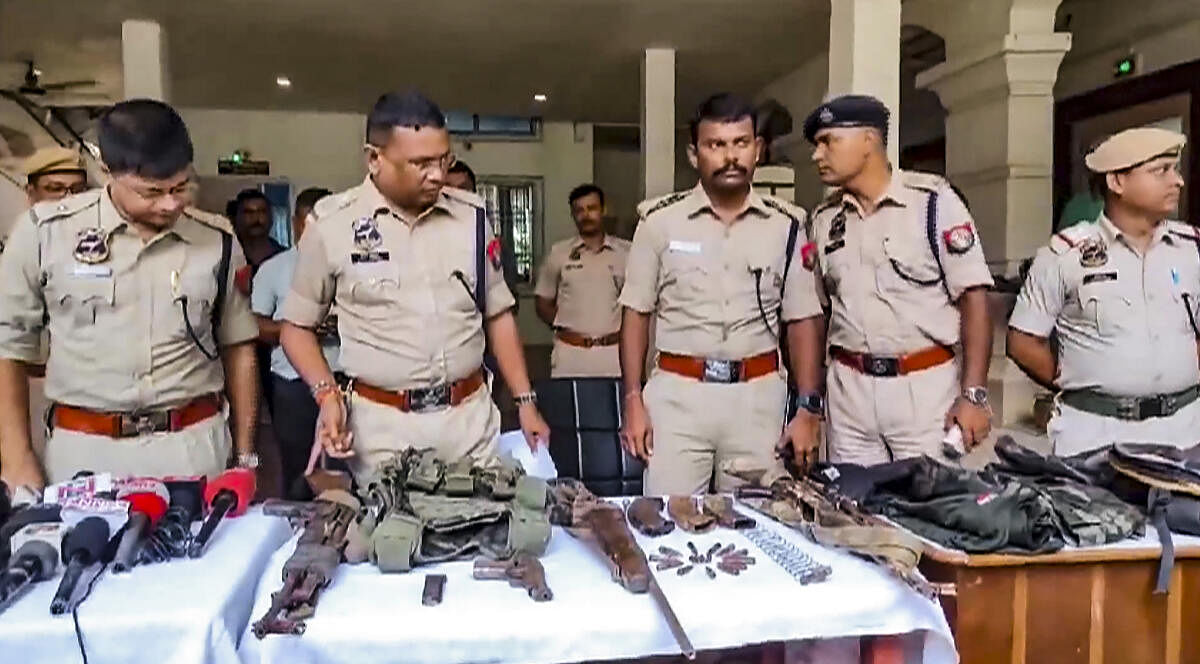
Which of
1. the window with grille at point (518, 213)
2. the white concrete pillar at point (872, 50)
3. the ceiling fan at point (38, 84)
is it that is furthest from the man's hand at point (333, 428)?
the window with grille at point (518, 213)

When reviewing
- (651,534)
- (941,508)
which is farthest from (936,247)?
(651,534)

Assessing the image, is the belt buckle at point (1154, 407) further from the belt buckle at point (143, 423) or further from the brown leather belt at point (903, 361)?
the belt buckle at point (143, 423)

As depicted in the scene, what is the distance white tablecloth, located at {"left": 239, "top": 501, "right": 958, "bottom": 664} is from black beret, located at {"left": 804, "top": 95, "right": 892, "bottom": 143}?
1.37 m

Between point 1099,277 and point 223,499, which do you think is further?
point 1099,277

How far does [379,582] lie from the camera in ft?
Result: 4.98

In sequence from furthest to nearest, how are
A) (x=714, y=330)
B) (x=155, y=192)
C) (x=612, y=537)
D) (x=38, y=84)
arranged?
(x=38, y=84) → (x=714, y=330) → (x=155, y=192) → (x=612, y=537)

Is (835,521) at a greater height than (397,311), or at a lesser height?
lesser

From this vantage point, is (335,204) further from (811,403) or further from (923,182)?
(923,182)

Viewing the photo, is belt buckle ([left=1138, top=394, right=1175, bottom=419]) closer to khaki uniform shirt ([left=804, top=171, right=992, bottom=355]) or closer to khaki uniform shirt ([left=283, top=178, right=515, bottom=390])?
khaki uniform shirt ([left=804, top=171, right=992, bottom=355])

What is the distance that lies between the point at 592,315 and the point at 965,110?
248cm

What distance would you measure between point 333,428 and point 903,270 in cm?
147

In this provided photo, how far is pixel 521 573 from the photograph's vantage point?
5.03 ft

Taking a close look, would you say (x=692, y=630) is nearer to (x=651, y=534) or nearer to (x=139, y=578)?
(x=651, y=534)

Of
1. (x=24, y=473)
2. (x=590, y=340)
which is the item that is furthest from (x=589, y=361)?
(x=24, y=473)
